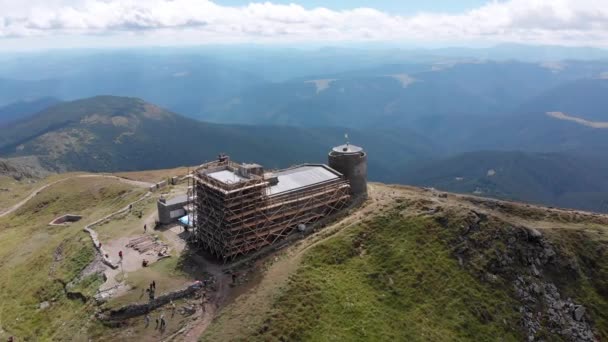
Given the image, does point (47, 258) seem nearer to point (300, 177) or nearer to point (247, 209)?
point (247, 209)

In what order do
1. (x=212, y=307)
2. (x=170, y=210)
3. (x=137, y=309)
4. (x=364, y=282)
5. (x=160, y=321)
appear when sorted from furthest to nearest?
1. (x=170, y=210)
2. (x=364, y=282)
3. (x=212, y=307)
4. (x=137, y=309)
5. (x=160, y=321)

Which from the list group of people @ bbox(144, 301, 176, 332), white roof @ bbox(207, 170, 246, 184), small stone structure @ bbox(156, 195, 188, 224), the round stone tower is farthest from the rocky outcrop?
small stone structure @ bbox(156, 195, 188, 224)

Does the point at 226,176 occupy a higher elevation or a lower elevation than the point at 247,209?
higher

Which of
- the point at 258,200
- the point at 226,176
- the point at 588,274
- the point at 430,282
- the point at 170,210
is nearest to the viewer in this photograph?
the point at 430,282

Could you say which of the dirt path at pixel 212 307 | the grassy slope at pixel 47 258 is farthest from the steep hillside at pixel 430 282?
the grassy slope at pixel 47 258

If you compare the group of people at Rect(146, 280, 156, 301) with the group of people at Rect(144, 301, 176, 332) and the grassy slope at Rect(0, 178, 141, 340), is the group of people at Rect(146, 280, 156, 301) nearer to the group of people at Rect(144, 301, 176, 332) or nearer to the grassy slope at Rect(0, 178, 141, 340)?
the group of people at Rect(144, 301, 176, 332)

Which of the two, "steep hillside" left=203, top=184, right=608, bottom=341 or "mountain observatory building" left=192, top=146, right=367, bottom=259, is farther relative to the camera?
"mountain observatory building" left=192, top=146, right=367, bottom=259

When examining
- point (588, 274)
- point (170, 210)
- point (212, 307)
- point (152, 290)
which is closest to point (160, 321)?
point (152, 290)

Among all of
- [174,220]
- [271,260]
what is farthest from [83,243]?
[271,260]
